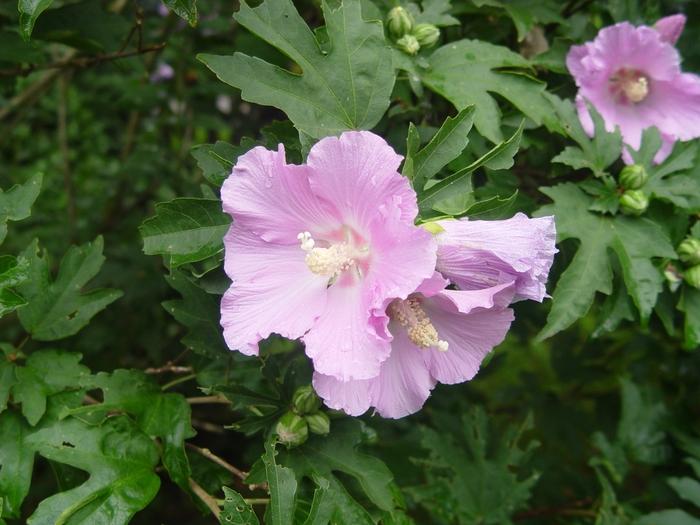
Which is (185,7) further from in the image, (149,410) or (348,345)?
(149,410)

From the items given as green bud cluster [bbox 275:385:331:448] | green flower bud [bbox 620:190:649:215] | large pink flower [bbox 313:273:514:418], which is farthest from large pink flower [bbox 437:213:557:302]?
green flower bud [bbox 620:190:649:215]

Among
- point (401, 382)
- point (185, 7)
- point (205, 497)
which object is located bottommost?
point (205, 497)

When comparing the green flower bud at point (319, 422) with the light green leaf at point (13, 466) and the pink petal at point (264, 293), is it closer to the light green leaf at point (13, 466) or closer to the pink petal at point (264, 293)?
the pink petal at point (264, 293)

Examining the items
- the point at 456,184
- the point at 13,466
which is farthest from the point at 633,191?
the point at 13,466

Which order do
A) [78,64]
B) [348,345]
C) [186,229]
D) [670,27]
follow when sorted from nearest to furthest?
[348,345] → [186,229] → [670,27] → [78,64]

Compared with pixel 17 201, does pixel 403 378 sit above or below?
below

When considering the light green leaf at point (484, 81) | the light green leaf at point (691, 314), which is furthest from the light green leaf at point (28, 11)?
the light green leaf at point (691, 314)
